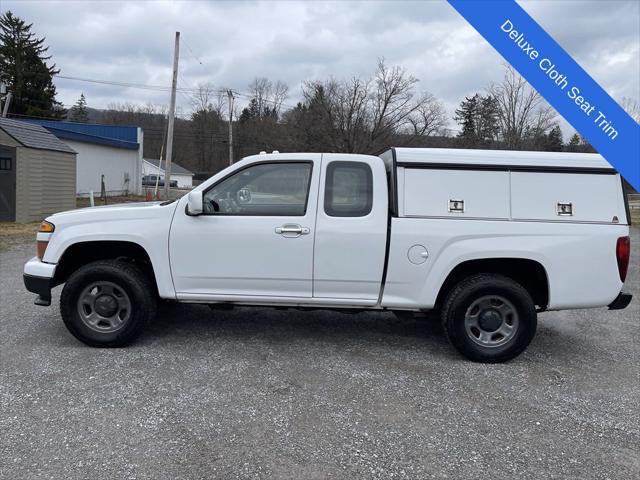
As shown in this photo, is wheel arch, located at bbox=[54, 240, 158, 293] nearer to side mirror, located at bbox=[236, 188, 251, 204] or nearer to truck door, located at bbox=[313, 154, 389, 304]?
side mirror, located at bbox=[236, 188, 251, 204]

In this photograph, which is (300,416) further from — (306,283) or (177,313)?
(177,313)

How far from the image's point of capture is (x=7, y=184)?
49.0 ft

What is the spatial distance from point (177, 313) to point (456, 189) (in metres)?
3.50

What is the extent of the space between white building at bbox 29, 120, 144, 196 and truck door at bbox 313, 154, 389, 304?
73.8 feet

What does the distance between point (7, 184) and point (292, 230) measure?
46.1 feet

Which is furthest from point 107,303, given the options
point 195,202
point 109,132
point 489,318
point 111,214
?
point 109,132

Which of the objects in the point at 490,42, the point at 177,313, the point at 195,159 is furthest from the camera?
the point at 195,159

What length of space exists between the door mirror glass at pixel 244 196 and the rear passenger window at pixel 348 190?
2.33ft

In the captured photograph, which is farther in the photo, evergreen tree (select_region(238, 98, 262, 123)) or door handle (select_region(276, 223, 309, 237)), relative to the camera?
evergreen tree (select_region(238, 98, 262, 123))

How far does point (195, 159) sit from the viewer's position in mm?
76188

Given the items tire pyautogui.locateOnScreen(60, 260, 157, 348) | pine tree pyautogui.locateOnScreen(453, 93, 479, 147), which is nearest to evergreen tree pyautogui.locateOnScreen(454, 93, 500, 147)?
pine tree pyautogui.locateOnScreen(453, 93, 479, 147)

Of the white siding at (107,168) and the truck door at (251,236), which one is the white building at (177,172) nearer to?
the white siding at (107,168)

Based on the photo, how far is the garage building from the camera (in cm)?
1476

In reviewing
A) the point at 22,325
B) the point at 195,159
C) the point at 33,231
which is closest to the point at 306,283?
the point at 22,325
